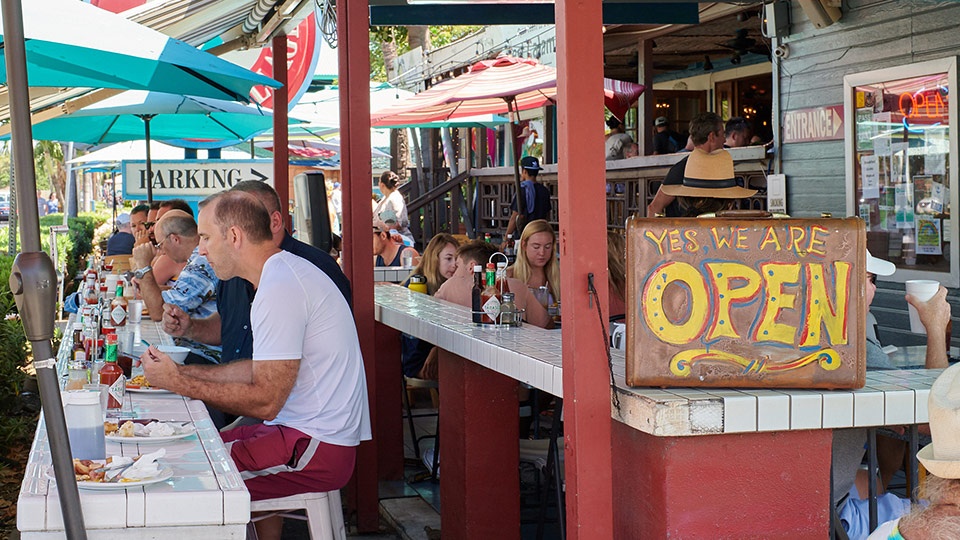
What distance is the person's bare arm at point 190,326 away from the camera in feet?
19.0

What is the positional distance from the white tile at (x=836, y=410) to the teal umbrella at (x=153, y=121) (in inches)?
290

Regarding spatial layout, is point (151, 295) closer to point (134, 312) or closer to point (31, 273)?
point (134, 312)

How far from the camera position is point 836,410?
3.30 metres

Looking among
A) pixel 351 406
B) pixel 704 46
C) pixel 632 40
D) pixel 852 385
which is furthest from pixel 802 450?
pixel 704 46

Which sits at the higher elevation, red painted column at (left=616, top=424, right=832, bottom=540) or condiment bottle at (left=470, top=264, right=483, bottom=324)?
condiment bottle at (left=470, top=264, right=483, bottom=324)

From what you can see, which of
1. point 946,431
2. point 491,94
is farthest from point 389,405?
point 946,431

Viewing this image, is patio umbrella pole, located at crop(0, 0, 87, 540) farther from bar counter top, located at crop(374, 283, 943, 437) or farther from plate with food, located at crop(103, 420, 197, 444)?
bar counter top, located at crop(374, 283, 943, 437)

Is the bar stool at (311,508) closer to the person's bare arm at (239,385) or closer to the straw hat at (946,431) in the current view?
the person's bare arm at (239,385)

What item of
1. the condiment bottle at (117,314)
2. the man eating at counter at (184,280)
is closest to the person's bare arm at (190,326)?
the man eating at counter at (184,280)

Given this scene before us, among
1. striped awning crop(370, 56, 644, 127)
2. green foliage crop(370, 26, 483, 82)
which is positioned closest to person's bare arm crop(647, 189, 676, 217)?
striped awning crop(370, 56, 644, 127)

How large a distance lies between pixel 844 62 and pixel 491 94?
11.8 ft

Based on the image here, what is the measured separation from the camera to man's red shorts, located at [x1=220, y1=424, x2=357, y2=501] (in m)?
4.04

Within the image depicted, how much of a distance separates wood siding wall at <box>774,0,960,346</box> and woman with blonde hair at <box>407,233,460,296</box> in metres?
2.77

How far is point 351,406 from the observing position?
421 centimetres
